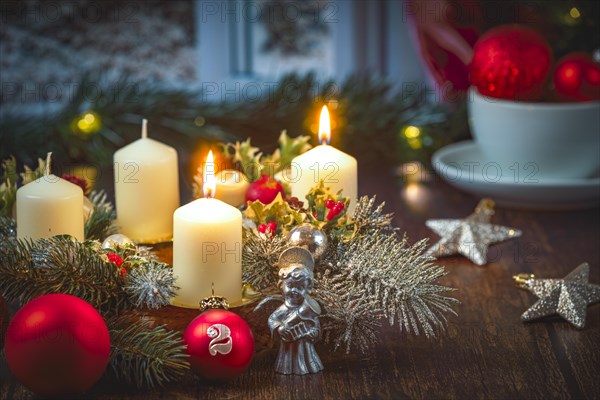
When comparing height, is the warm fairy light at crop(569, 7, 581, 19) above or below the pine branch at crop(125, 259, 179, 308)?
above

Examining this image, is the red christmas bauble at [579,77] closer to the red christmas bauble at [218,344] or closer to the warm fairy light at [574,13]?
the warm fairy light at [574,13]

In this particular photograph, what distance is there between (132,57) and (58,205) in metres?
1.32

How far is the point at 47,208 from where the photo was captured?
1086mm

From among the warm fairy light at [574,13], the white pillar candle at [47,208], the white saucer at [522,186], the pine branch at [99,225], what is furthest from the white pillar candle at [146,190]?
the warm fairy light at [574,13]

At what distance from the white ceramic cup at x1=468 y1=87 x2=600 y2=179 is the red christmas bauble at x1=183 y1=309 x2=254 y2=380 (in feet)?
2.56

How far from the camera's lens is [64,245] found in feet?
3.28

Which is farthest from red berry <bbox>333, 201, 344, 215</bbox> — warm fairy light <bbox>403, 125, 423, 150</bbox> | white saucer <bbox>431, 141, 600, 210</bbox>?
warm fairy light <bbox>403, 125, 423, 150</bbox>

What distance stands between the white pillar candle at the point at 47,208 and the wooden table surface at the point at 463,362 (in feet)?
0.48

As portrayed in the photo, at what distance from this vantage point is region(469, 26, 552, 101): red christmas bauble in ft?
5.13

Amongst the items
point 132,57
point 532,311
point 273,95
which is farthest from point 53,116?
point 532,311

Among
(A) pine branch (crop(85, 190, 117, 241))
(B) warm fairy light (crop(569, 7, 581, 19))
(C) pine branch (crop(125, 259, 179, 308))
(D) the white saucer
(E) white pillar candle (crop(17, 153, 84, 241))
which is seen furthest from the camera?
(B) warm fairy light (crop(569, 7, 581, 19))

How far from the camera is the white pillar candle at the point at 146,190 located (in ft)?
3.99

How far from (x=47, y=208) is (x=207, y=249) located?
21cm

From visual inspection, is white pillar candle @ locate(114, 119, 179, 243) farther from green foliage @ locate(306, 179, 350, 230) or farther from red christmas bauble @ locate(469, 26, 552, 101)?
red christmas bauble @ locate(469, 26, 552, 101)
